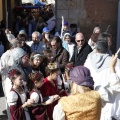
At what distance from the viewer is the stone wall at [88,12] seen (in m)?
13.6

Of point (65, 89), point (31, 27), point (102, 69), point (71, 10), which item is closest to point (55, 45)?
point (65, 89)

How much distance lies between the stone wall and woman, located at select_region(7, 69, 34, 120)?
28.6 ft

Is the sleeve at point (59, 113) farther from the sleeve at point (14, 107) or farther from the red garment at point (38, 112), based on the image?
the red garment at point (38, 112)

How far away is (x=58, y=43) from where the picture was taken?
787 centimetres

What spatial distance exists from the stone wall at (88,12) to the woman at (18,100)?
343 inches

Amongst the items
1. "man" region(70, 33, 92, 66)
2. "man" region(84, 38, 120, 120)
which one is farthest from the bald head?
"man" region(84, 38, 120, 120)

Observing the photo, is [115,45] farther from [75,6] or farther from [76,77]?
[76,77]

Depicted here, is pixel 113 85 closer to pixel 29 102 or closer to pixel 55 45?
pixel 29 102

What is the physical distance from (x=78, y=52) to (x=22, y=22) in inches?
459

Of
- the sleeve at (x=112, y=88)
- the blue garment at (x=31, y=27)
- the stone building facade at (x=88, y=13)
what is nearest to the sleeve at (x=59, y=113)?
the sleeve at (x=112, y=88)

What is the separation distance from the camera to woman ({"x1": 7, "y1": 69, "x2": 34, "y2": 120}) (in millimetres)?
4922

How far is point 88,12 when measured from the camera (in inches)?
537

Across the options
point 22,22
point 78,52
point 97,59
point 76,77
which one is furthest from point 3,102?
point 22,22

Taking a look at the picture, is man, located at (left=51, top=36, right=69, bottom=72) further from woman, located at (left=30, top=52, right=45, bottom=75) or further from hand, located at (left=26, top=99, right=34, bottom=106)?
hand, located at (left=26, top=99, right=34, bottom=106)
